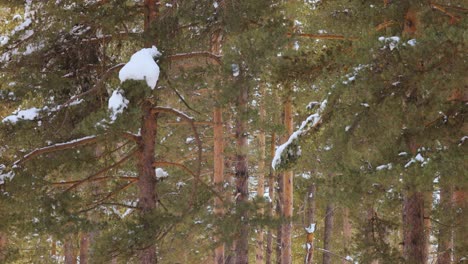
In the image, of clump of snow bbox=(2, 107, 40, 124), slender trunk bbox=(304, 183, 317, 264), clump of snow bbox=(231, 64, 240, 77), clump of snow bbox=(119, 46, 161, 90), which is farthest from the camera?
slender trunk bbox=(304, 183, 317, 264)

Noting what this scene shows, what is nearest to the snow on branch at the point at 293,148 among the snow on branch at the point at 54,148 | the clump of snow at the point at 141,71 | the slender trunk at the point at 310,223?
the clump of snow at the point at 141,71

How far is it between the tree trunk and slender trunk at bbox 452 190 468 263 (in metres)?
1.29

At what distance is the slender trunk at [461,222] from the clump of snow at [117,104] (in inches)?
211

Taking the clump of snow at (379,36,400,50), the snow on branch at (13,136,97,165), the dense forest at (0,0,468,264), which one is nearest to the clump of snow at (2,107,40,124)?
the dense forest at (0,0,468,264)

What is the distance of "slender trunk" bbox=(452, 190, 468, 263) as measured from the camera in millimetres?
8266

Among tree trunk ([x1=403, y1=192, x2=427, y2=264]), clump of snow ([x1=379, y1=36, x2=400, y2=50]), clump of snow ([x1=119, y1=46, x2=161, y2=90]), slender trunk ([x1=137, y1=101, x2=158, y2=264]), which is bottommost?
tree trunk ([x1=403, y1=192, x2=427, y2=264])

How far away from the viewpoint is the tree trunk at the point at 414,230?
23.9 ft

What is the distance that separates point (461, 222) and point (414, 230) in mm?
1536

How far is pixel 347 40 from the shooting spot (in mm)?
8000

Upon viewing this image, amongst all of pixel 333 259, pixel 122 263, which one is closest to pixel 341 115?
pixel 122 263

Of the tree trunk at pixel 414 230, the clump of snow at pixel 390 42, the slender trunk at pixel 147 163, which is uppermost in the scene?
the clump of snow at pixel 390 42

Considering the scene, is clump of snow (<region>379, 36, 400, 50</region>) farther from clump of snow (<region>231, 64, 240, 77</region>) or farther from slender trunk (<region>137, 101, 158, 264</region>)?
slender trunk (<region>137, 101, 158, 264</region>)

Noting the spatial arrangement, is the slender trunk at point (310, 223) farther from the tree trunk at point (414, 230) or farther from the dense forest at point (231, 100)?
the tree trunk at point (414, 230)

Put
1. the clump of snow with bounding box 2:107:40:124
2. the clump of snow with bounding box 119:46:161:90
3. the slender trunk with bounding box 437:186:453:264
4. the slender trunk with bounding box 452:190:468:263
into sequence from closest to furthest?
the clump of snow with bounding box 119:46:161:90, the clump of snow with bounding box 2:107:40:124, the slender trunk with bounding box 452:190:468:263, the slender trunk with bounding box 437:186:453:264
